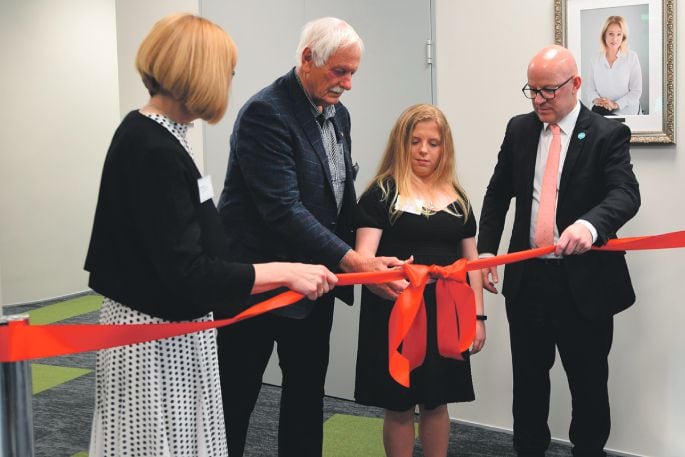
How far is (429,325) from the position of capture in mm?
2721

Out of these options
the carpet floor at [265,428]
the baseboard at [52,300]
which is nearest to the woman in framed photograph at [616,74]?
the carpet floor at [265,428]

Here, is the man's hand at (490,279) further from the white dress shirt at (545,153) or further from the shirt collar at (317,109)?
the shirt collar at (317,109)

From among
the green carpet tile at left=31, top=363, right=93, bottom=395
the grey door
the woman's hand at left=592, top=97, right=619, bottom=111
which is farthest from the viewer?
the green carpet tile at left=31, top=363, right=93, bottom=395

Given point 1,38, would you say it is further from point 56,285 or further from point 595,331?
point 595,331

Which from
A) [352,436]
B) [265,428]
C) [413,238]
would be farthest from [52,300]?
[413,238]

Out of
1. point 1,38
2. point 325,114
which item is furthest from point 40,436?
point 1,38

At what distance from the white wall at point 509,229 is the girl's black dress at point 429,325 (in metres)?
1.02

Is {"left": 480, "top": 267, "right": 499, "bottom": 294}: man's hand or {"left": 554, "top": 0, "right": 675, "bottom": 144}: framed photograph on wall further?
{"left": 554, "top": 0, "right": 675, "bottom": 144}: framed photograph on wall

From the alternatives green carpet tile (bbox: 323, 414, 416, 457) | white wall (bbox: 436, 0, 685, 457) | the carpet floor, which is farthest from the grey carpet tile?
white wall (bbox: 436, 0, 685, 457)

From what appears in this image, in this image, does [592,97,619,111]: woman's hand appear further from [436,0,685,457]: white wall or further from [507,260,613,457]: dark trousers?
[507,260,613,457]: dark trousers

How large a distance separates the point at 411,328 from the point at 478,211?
4.49ft

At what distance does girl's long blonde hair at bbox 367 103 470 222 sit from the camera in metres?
2.73

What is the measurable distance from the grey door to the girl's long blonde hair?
1147 millimetres

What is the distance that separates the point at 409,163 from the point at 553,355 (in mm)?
1030
